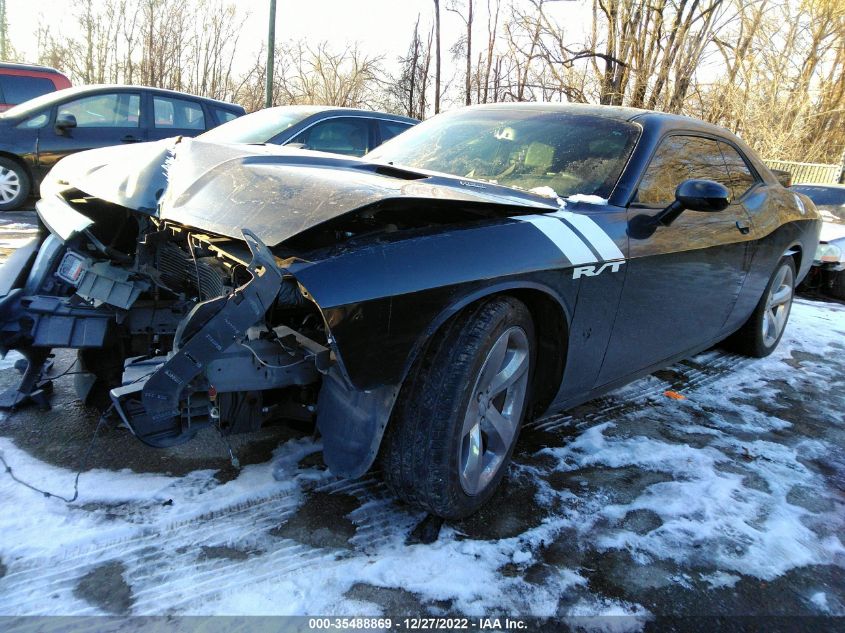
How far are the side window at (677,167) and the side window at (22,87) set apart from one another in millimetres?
11558

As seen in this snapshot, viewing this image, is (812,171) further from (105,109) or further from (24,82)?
(24,82)

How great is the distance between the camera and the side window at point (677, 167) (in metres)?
2.85

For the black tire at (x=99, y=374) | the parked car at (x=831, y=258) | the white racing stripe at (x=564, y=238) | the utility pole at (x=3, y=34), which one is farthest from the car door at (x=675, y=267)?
the utility pole at (x=3, y=34)

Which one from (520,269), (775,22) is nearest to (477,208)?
(520,269)

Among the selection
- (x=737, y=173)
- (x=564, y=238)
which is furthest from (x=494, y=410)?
(x=737, y=173)

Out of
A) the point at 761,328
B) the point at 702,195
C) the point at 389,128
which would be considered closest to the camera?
the point at 702,195

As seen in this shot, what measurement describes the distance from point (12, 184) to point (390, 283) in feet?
25.5

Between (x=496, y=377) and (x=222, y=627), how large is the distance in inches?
45.9

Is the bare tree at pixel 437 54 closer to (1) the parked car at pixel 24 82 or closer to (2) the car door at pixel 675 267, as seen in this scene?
(1) the parked car at pixel 24 82

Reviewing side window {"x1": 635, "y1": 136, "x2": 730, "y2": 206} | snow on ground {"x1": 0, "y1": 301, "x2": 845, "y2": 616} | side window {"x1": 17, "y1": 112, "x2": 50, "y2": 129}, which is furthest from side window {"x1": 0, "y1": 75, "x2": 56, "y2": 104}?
side window {"x1": 635, "y1": 136, "x2": 730, "y2": 206}

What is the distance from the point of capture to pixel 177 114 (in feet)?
25.7

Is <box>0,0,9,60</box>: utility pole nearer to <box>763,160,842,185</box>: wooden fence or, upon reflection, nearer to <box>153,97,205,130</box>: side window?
<box>153,97,205,130</box>: side window

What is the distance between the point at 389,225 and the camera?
1972mm

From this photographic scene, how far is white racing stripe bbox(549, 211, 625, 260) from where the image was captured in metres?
2.36
